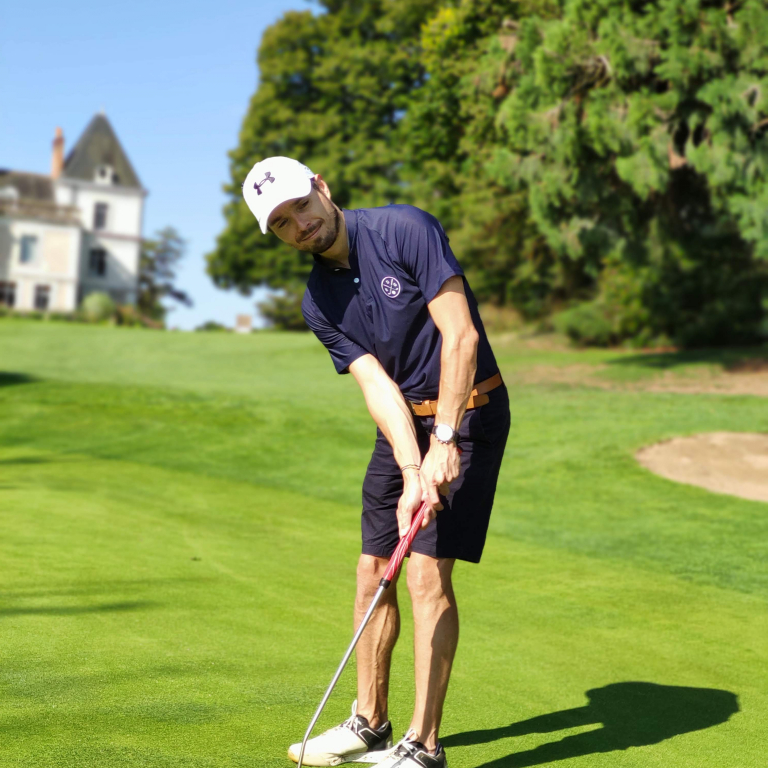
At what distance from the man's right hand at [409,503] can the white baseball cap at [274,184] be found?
1.00 metres

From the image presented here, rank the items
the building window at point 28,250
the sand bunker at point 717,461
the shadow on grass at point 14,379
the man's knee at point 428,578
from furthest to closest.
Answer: the building window at point 28,250 → the shadow on grass at point 14,379 → the sand bunker at point 717,461 → the man's knee at point 428,578

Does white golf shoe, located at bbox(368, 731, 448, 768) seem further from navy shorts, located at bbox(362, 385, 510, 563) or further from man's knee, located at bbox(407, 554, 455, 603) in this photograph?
navy shorts, located at bbox(362, 385, 510, 563)

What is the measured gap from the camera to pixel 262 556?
650cm

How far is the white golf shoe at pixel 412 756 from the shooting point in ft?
10.3

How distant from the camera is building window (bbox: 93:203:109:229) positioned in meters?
57.7

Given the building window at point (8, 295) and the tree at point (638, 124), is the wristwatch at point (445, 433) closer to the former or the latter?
the tree at point (638, 124)

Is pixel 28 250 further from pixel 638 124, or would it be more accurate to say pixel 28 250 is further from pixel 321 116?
pixel 638 124

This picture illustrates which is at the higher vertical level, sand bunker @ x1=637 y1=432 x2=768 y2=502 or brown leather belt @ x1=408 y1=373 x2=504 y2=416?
brown leather belt @ x1=408 y1=373 x2=504 y2=416

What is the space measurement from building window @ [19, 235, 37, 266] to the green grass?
44.4 meters

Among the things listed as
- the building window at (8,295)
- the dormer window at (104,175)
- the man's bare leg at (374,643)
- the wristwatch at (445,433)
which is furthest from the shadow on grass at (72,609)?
the dormer window at (104,175)

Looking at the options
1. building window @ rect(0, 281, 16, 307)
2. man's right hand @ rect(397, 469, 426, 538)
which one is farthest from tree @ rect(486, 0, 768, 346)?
building window @ rect(0, 281, 16, 307)

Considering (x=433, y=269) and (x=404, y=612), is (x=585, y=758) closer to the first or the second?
(x=433, y=269)

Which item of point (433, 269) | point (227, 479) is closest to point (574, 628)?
point (433, 269)

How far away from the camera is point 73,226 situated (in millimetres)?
55750
